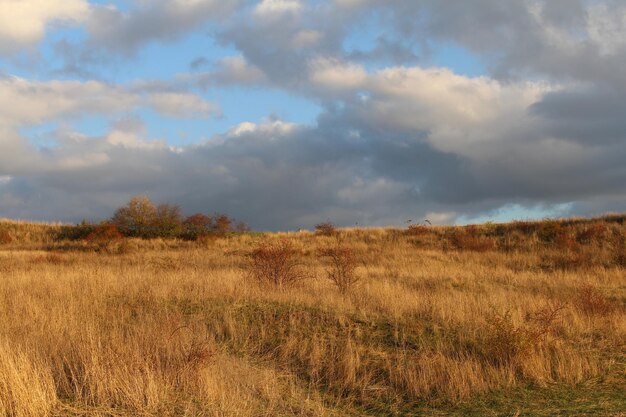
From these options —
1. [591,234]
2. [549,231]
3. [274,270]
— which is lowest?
[274,270]

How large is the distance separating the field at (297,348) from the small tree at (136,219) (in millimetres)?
26317

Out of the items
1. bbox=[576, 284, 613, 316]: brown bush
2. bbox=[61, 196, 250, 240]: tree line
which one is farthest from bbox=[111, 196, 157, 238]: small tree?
bbox=[576, 284, 613, 316]: brown bush

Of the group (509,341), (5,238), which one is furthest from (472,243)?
(5,238)

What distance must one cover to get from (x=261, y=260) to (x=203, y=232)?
27.3 meters

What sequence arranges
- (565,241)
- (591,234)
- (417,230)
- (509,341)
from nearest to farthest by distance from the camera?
(509,341)
(565,241)
(591,234)
(417,230)

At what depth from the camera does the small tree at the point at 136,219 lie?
144ft

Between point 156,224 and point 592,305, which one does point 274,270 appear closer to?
point 592,305

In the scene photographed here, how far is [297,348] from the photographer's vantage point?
1034cm

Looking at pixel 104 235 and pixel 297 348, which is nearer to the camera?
pixel 297 348

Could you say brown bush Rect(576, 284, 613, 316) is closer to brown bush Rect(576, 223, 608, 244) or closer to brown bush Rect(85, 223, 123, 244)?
brown bush Rect(576, 223, 608, 244)

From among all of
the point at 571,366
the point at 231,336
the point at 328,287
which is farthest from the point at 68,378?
the point at 328,287

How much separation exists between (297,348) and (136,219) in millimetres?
36278

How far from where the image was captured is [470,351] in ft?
33.2

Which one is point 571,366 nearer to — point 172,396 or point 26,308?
point 172,396
